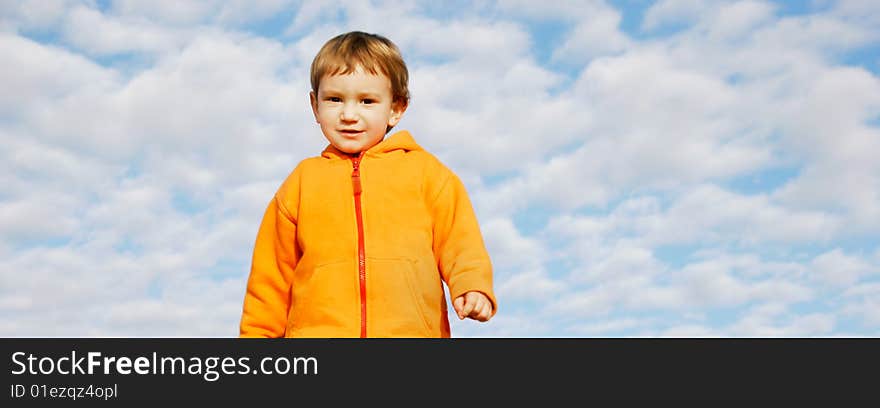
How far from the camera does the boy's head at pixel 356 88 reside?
4.98 metres

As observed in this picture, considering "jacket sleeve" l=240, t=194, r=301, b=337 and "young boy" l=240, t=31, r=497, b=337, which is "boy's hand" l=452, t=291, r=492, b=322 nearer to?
"young boy" l=240, t=31, r=497, b=337

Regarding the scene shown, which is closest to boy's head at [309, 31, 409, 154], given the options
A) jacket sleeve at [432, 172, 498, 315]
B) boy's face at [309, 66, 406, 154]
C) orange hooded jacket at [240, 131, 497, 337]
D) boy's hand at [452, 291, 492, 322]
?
boy's face at [309, 66, 406, 154]

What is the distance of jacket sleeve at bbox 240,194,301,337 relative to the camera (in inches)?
198

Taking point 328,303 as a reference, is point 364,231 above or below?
above

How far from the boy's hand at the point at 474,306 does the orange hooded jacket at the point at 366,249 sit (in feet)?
0.10

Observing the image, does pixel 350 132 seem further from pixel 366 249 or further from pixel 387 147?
pixel 366 249

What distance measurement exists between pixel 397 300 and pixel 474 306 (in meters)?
0.40

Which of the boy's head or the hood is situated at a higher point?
the boy's head

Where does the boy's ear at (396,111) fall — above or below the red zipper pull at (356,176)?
above

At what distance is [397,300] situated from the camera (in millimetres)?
4738

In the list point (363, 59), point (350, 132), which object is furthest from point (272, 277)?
point (363, 59)

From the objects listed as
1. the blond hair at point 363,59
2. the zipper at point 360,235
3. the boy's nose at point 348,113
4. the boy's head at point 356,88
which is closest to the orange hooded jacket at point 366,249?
the zipper at point 360,235

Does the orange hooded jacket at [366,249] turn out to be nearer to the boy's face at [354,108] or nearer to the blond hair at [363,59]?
the boy's face at [354,108]
